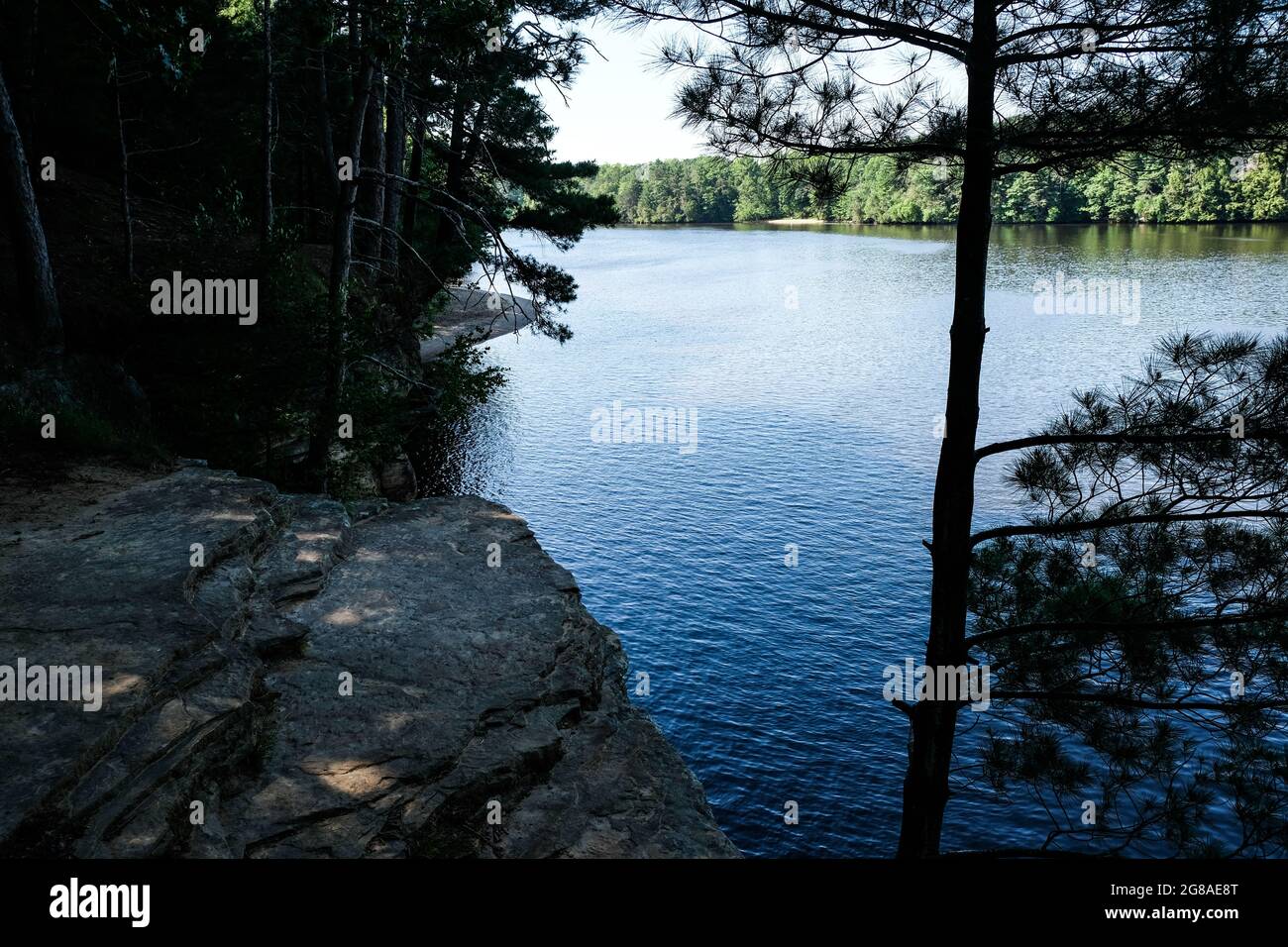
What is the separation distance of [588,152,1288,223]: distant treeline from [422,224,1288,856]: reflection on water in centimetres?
813

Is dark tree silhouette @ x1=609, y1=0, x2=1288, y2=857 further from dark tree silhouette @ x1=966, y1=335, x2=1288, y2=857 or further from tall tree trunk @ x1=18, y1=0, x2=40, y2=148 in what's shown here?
tall tree trunk @ x1=18, y1=0, x2=40, y2=148

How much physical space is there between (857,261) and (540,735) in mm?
87315

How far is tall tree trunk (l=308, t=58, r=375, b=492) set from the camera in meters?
16.9

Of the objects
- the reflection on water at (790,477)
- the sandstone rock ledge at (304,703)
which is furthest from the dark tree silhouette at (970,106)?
the reflection on water at (790,477)

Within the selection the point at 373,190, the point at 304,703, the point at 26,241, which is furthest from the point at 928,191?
the point at 373,190

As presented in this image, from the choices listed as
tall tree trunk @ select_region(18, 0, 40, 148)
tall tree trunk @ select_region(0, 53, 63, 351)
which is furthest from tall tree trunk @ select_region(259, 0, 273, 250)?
tall tree trunk @ select_region(0, 53, 63, 351)

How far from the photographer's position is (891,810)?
17.2 metres

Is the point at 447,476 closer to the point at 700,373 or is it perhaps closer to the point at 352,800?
the point at 700,373

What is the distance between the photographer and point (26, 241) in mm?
15156

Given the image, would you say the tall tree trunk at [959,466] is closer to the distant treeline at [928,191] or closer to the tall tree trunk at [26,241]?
the distant treeline at [928,191]

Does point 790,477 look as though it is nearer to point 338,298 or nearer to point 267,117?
point 338,298

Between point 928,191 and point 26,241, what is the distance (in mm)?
14080
